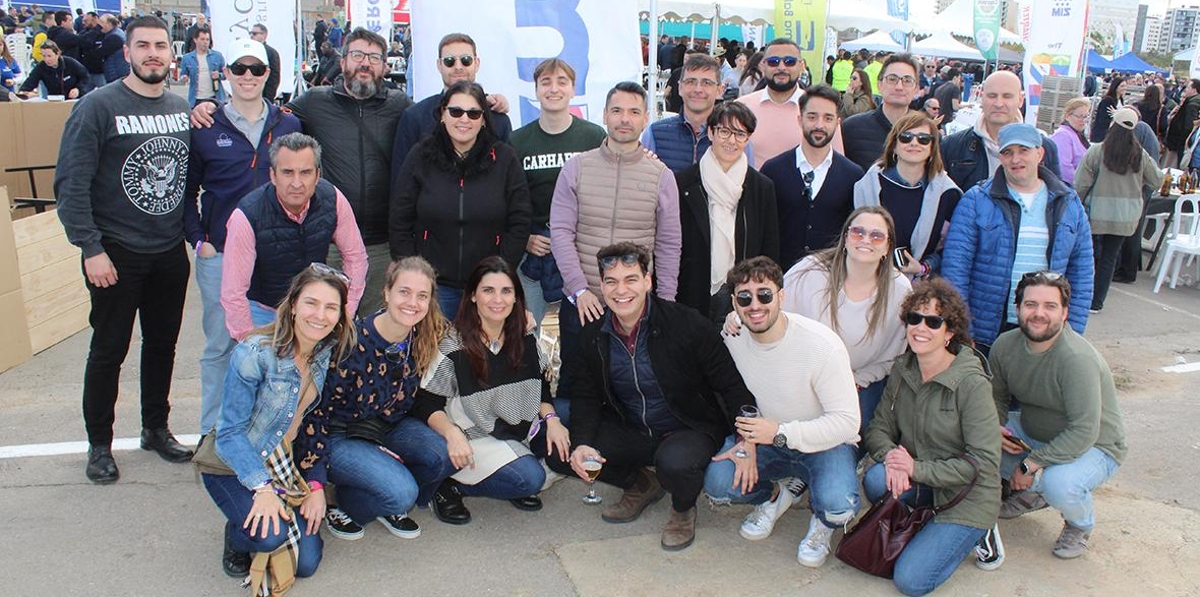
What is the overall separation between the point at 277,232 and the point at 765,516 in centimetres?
246

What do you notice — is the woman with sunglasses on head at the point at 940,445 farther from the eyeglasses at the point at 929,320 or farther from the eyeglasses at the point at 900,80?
the eyeglasses at the point at 900,80

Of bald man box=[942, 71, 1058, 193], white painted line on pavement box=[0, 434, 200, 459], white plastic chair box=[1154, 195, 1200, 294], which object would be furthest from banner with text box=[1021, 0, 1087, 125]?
white painted line on pavement box=[0, 434, 200, 459]

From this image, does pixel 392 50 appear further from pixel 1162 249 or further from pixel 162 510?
pixel 162 510

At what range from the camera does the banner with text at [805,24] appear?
12.4m

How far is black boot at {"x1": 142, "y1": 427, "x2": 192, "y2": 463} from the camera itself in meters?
4.33

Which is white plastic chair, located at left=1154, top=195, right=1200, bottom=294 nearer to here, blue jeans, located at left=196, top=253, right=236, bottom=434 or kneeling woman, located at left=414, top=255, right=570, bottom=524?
kneeling woman, located at left=414, top=255, right=570, bottom=524

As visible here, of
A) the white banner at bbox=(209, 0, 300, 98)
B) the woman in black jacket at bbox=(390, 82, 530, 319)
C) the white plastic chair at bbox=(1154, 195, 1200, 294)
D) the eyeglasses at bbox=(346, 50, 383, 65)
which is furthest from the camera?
the white banner at bbox=(209, 0, 300, 98)

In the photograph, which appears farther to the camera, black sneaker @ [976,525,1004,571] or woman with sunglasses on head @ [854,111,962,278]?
woman with sunglasses on head @ [854,111,962,278]

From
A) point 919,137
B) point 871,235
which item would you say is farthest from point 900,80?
point 871,235

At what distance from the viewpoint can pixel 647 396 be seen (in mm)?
3943

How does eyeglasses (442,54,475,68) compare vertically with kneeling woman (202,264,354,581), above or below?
above

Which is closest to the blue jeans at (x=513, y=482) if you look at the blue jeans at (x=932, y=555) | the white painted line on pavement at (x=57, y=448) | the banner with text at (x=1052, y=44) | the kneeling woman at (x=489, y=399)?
the kneeling woman at (x=489, y=399)

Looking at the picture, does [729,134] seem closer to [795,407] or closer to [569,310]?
[569,310]

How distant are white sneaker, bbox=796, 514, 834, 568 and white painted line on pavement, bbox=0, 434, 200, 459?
10.7ft
